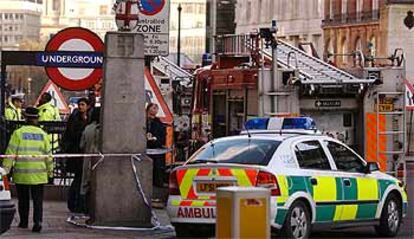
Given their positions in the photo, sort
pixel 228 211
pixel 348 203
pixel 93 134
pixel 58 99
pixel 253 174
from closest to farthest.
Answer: pixel 228 211, pixel 253 174, pixel 348 203, pixel 93 134, pixel 58 99

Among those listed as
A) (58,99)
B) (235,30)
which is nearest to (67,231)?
(58,99)

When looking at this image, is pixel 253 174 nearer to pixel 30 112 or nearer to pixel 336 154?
pixel 336 154

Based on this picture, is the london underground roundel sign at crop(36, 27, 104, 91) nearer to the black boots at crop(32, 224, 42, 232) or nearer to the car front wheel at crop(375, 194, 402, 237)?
the black boots at crop(32, 224, 42, 232)

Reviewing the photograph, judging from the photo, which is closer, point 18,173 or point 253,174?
point 253,174

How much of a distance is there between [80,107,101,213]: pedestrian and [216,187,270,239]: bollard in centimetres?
758

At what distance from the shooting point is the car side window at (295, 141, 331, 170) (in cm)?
1609

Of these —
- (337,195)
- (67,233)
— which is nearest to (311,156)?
(337,195)

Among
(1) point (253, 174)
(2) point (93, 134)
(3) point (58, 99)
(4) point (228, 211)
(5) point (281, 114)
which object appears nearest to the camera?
(4) point (228, 211)

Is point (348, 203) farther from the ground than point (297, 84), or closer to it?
closer to it

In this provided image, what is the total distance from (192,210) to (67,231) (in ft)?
7.20

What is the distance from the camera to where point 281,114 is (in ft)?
74.4

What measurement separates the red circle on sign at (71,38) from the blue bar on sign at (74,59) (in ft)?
0.30

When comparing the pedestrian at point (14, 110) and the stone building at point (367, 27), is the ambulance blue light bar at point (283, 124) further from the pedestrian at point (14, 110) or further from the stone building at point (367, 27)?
the stone building at point (367, 27)

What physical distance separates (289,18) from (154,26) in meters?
77.9
